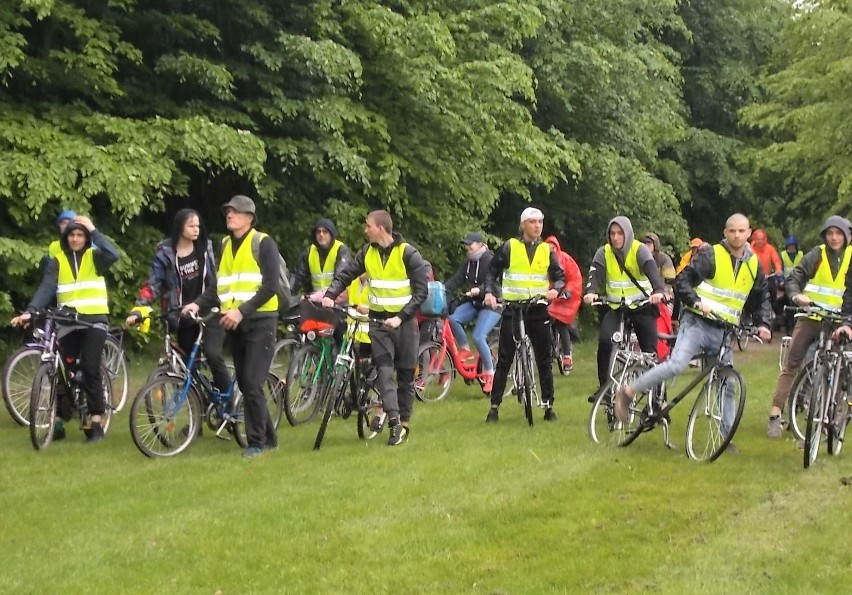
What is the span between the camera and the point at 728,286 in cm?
876

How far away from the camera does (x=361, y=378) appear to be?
33.0 feet

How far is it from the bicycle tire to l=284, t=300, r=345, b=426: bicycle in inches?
173

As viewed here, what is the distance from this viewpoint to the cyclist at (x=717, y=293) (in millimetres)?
8719

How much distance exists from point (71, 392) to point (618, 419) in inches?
190

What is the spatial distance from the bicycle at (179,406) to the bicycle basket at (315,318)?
4.96ft

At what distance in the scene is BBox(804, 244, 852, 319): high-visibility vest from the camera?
→ 31.1 ft

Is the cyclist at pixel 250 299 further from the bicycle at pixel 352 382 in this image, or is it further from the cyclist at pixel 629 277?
the cyclist at pixel 629 277

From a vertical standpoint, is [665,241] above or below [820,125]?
below

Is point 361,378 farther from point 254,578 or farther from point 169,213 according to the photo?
point 169,213

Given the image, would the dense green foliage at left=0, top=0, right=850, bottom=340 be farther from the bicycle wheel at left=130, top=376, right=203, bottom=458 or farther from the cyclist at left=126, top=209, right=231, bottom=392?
the bicycle wheel at left=130, top=376, right=203, bottom=458

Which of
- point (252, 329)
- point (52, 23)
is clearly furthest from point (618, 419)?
point (52, 23)

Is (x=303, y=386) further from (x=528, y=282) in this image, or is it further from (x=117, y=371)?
(x=528, y=282)

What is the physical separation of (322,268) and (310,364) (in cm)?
125

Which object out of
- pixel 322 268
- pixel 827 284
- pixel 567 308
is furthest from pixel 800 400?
pixel 567 308
